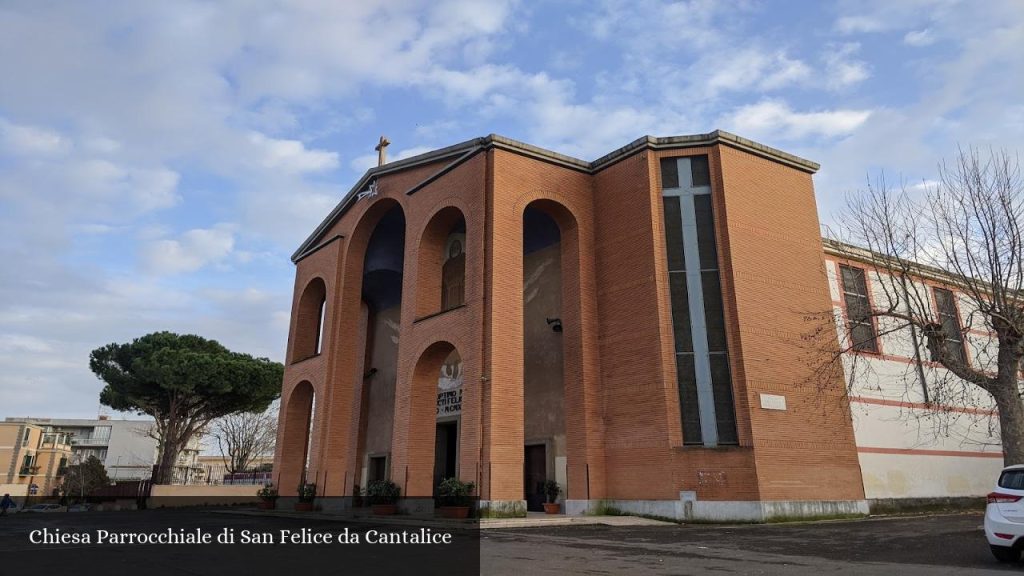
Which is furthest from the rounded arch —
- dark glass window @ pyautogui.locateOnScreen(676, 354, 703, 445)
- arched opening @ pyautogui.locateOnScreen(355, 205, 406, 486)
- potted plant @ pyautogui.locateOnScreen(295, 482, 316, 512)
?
potted plant @ pyautogui.locateOnScreen(295, 482, 316, 512)

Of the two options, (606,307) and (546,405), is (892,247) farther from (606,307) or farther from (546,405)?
(546,405)

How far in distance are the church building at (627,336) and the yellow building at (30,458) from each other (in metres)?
55.8

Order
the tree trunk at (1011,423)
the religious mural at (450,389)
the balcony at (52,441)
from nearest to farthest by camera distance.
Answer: the tree trunk at (1011,423)
the religious mural at (450,389)
the balcony at (52,441)

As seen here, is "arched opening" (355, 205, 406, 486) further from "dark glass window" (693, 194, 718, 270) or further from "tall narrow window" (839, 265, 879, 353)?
"tall narrow window" (839, 265, 879, 353)

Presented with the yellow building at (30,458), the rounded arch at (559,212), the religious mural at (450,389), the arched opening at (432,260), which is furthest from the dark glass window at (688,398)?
the yellow building at (30,458)

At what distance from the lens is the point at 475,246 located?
684 inches

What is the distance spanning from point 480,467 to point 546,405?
4626 mm

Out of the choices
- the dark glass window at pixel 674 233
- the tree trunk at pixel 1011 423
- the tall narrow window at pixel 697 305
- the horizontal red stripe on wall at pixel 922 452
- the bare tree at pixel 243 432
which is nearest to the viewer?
the tree trunk at pixel 1011 423

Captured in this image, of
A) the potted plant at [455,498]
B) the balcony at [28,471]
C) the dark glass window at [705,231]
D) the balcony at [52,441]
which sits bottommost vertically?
the potted plant at [455,498]

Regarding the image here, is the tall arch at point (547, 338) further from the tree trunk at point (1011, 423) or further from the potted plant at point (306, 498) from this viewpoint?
the tree trunk at point (1011, 423)

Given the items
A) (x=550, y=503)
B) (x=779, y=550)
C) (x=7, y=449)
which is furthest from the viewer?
(x=7, y=449)

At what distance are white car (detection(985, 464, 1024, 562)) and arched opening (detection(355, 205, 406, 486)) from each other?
770 inches

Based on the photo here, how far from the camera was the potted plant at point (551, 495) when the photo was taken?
17.1 metres

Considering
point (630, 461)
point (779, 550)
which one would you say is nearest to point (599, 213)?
point (630, 461)
